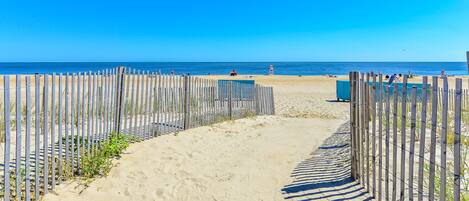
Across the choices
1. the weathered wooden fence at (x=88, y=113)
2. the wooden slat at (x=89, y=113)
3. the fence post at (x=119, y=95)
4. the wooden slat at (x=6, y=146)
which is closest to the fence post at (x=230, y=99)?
the weathered wooden fence at (x=88, y=113)

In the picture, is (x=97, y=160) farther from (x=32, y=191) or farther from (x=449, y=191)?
(x=449, y=191)

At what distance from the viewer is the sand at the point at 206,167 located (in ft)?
17.0

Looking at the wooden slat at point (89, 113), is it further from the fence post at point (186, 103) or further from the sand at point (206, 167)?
the fence post at point (186, 103)

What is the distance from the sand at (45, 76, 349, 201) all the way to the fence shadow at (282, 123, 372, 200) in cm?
16

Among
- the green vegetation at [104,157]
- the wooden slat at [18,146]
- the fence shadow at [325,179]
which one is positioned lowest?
the fence shadow at [325,179]

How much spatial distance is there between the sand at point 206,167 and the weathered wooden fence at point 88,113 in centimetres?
35

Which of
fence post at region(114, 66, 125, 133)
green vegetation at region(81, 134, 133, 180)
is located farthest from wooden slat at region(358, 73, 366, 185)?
fence post at region(114, 66, 125, 133)

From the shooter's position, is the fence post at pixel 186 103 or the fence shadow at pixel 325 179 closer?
the fence shadow at pixel 325 179

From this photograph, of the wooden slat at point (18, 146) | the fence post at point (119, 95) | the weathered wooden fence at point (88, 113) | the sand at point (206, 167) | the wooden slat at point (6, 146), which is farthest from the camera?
the fence post at point (119, 95)

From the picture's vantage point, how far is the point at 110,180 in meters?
5.58

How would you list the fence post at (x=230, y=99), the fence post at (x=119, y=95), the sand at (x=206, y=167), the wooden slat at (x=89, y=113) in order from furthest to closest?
the fence post at (x=230, y=99) → the fence post at (x=119, y=95) → the wooden slat at (x=89, y=113) → the sand at (x=206, y=167)

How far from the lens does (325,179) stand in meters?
5.75

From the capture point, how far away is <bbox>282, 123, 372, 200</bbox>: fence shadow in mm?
5074

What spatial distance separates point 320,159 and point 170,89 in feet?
13.2
